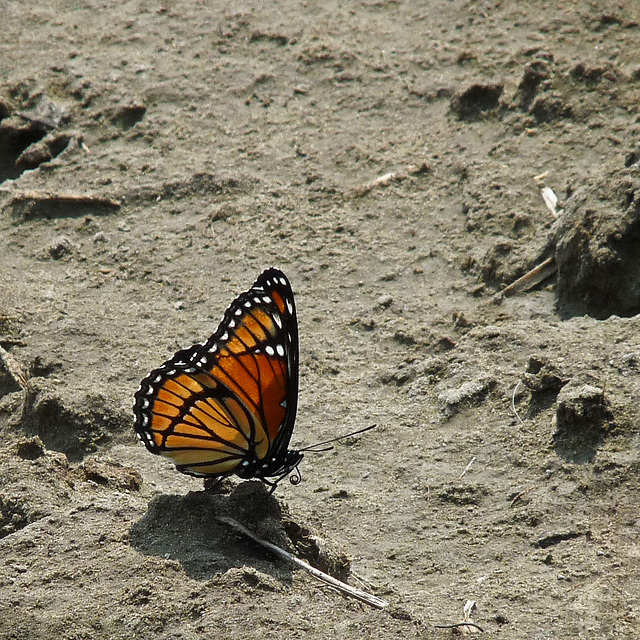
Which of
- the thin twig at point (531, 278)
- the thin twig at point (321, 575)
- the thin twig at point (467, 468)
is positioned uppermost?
the thin twig at point (531, 278)

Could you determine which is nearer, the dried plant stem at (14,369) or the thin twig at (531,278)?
the dried plant stem at (14,369)

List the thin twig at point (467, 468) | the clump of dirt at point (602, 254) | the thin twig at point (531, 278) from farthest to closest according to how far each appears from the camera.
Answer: the thin twig at point (531, 278)
the clump of dirt at point (602, 254)
the thin twig at point (467, 468)

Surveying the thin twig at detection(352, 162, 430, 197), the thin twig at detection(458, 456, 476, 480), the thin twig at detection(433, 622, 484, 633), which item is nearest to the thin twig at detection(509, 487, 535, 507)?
the thin twig at detection(458, 456, 476, 480)

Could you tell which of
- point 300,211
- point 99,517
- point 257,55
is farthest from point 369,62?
point 99,517

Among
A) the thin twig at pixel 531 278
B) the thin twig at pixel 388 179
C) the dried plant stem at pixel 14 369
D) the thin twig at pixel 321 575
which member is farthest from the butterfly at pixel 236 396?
the thin twig at pixel 388 179

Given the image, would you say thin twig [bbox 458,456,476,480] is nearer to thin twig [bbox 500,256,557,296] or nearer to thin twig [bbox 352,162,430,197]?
thin twig [bbox 500,256,557,296]

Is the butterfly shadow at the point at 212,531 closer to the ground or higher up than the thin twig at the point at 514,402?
higher up

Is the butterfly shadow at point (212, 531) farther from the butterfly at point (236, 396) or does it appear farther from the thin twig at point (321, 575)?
the butterfly at point (236, 396)

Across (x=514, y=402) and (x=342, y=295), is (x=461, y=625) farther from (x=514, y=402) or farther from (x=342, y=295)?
(x=342, y=295)
